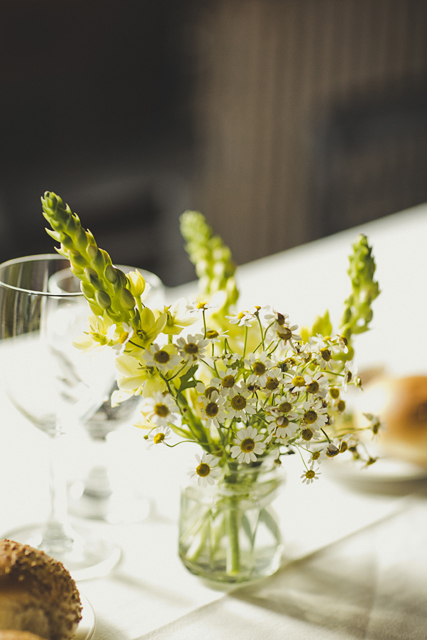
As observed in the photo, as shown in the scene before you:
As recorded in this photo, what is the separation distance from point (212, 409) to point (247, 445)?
30 millimetres

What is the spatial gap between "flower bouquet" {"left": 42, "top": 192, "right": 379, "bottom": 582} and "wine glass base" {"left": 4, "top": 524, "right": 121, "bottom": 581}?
2.6 inches

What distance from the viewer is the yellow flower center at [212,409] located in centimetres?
41

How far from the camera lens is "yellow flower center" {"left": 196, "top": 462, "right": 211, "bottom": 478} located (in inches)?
16.1

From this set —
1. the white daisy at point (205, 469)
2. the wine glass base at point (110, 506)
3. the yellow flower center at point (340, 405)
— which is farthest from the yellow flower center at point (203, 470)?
the wine glass base at point (110, 506)

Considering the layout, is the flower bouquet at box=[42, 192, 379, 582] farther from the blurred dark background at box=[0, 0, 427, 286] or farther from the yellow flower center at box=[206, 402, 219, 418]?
the blurred dark background at box=[0, 0, 427, 286]

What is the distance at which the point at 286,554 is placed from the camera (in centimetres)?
56

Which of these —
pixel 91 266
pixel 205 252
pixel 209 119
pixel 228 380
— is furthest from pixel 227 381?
pixel 209 119

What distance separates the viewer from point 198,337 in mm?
398

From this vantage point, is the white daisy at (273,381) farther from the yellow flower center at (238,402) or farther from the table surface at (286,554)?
the table surface at (286,554)

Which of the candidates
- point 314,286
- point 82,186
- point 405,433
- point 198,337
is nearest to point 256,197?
point 82,186

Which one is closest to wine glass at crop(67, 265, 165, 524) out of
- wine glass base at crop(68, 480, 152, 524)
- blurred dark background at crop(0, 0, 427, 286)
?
wine glass base at crop(68, 480, 152, 524)

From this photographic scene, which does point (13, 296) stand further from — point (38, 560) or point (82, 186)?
point (82, 186)

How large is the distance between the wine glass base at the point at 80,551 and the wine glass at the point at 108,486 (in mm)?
38

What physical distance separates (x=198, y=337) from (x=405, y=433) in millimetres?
311
